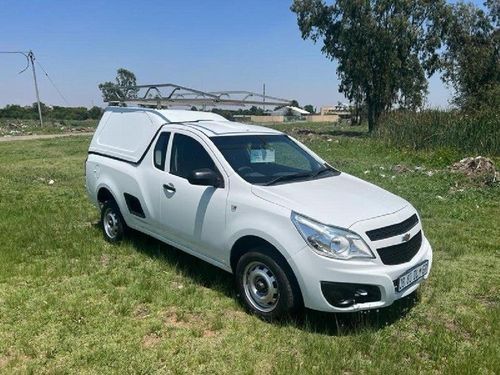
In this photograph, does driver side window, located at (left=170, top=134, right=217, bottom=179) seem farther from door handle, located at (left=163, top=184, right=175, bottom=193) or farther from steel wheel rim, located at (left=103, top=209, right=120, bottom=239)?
steel wheel rim, located at (left=103, top=209, right=120, bottom=239)

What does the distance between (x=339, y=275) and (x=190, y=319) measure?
1472mm

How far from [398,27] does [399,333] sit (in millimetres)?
33211

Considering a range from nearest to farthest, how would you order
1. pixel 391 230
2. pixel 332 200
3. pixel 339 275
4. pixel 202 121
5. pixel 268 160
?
1. pixel 339 275
2. pixel 391 230
3. pixel 332 200
4. pixel 268 160
5. pixel 202 121

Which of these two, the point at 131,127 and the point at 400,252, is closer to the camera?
the point at 400,252

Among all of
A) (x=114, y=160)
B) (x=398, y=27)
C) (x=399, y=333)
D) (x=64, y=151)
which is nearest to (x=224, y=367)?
(x=399, y=333)

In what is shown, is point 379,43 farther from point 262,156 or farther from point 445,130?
point 262,156

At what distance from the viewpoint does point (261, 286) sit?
4.14 m

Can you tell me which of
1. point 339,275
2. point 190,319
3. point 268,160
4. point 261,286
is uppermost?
point 268,160

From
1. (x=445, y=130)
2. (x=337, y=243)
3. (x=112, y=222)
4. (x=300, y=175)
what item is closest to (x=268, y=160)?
(x=300, y=175)

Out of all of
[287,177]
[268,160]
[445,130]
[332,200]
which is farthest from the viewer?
[445,130]

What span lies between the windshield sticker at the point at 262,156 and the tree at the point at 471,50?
33.6 meters

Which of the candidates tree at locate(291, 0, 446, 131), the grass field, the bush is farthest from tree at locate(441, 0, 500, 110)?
the grass field

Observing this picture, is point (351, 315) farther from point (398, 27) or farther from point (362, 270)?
point (398, 27)

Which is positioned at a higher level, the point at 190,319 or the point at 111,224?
the point at 111,224
